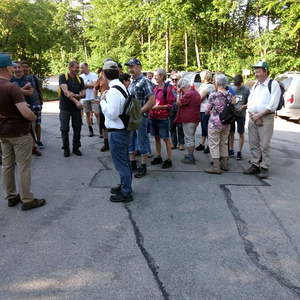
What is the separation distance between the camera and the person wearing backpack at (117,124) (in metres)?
4.21

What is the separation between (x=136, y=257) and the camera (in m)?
3.21

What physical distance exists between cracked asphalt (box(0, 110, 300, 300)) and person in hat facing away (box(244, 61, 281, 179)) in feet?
1.02

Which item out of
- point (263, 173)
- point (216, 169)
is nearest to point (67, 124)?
point (216, 169)

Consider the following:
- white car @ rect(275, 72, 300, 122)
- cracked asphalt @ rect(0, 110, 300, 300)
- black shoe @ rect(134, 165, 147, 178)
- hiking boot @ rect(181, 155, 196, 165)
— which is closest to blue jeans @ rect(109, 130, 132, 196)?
cracked asphalt @ rect(0, 110, 300, 300)

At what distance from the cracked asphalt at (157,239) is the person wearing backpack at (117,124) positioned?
0.27m

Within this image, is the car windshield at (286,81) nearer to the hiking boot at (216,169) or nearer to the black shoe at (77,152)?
the hiking boot at (216,169)

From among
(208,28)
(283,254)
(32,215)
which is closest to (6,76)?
(32,215)

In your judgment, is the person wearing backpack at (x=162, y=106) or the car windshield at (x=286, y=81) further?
the car windshield at (x=286, y=81)

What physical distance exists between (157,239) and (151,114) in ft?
9.61

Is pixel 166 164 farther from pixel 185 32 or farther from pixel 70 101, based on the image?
pixel 185 32

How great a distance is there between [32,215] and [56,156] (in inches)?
115

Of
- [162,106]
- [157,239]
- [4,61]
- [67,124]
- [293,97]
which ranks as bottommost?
[157,239]

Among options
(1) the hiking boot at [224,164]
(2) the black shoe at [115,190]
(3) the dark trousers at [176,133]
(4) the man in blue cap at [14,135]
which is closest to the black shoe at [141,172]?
(2) the black shoe at [115,190]

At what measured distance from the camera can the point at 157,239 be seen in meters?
3.55
